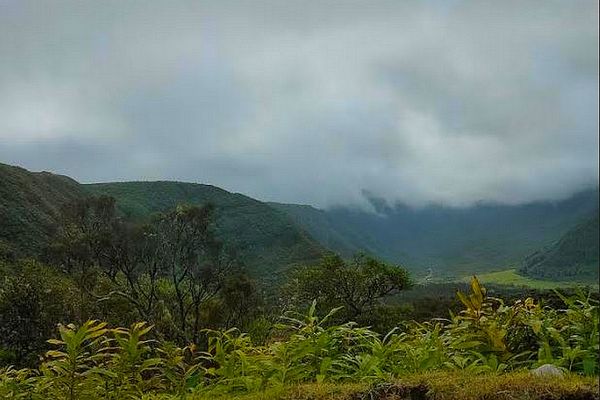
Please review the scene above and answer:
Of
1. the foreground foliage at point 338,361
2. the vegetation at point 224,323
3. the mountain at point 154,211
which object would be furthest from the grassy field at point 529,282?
the mountain at point 154,211

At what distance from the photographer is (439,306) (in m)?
33.7

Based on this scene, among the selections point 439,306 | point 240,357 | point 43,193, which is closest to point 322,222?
point 43,193

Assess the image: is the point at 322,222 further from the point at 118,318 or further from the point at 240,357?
the point at 240,357

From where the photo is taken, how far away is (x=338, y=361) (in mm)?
3395

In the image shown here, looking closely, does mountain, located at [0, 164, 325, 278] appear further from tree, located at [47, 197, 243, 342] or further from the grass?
the grass

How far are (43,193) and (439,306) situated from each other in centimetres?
5117

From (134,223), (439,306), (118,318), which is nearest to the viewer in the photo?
(118,318)

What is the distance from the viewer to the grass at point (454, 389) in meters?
2.78

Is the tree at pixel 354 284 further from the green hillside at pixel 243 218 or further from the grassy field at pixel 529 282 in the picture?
the green hillside at pixel 243 218

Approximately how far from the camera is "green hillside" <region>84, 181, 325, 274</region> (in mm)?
71875

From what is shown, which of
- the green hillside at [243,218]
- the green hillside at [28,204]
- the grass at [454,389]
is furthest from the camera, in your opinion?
the green hillside at [243,218]

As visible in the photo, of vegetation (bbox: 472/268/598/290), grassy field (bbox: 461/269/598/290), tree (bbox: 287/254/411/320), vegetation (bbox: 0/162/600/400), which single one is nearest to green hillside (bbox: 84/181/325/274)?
vegetation (bbox: 0/162/600/400)

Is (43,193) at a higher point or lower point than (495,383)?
higher

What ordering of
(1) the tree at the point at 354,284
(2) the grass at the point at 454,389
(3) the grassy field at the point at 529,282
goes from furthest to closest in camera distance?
(1) the tree at the point at 354,284 → (3) the grassy field at the point at 529,282 → (2) the grass at the point at 454,389
